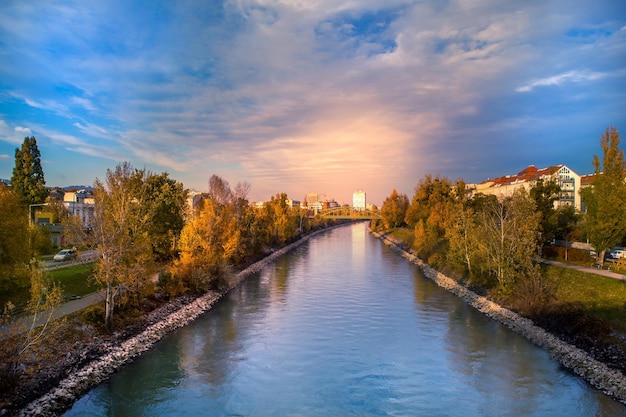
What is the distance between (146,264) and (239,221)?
24029mm

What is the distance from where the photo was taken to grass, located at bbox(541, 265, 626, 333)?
22.6 metres

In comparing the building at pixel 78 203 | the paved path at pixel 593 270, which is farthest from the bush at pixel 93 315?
the building at pixel 78 203

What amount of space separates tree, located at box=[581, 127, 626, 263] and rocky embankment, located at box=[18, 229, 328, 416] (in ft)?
97.3

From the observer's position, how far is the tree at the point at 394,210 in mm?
110438

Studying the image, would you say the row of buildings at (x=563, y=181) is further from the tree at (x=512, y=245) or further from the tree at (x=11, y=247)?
the tree at (x=11, y=247)

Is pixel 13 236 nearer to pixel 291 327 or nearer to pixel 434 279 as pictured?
pixel 291 327

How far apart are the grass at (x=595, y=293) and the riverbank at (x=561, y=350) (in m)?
2.67

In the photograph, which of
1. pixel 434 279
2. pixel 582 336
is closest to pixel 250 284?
pixel 434 279

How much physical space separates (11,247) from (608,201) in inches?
1521

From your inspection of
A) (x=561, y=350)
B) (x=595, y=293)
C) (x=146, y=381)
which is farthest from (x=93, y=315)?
(x=595, y=293)

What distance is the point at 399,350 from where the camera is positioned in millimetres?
22469

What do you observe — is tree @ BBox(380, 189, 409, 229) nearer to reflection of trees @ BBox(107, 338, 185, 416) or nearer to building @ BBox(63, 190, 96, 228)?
building @ BBox(63, 190, 96, 228)

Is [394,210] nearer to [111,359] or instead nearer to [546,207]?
[546,207]

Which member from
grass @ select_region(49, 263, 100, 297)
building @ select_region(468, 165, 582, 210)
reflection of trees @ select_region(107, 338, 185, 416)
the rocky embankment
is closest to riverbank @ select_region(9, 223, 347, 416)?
the rocky embankment
